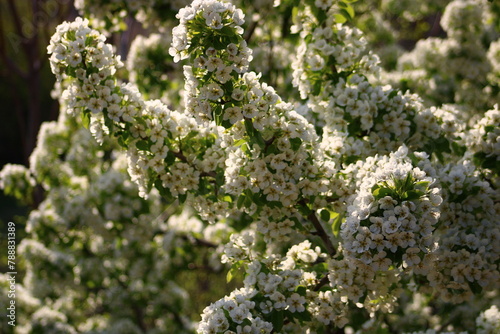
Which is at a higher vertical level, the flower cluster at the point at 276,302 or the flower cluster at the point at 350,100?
the flower cluster at the point at 350,100

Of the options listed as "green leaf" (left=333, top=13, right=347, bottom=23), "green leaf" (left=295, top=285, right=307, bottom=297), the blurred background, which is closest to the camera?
"green leaf" (left=295, top=285, right=307, bottom=297)

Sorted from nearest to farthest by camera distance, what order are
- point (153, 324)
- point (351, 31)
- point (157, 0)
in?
point (351, 31), point (157, 0), point (153, 324)

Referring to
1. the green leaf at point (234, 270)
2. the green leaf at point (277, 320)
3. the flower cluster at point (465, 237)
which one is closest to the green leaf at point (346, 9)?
the flower cluster at point (465, 237)

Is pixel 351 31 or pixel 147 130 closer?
pixel 147 130

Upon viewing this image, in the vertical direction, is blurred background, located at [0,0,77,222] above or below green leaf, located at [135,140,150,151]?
above

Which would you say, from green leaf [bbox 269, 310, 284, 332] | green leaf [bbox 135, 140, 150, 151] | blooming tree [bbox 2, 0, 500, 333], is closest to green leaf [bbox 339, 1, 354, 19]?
blooming tree [bbox 2, 0, 500, 333]

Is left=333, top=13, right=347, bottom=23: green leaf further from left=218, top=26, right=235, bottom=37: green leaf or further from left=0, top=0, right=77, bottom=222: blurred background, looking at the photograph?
left=0, top=0, right=77, bottom=222: blurred background

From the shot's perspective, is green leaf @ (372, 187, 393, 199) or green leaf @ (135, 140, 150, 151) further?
green leaf @ (135, 140, 150, 151)

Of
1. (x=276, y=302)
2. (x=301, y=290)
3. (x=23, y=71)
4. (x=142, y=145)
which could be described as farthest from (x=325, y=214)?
(x=23, y=71)

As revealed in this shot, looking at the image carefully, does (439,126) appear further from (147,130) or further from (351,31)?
(147,130)

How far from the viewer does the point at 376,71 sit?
372 centimetres

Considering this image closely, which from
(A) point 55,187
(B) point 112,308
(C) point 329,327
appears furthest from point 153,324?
(C) point 329,327

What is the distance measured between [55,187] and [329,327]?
3.35m

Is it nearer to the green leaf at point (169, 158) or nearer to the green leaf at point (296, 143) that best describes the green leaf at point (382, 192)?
the green leaf at point (296, 143)
